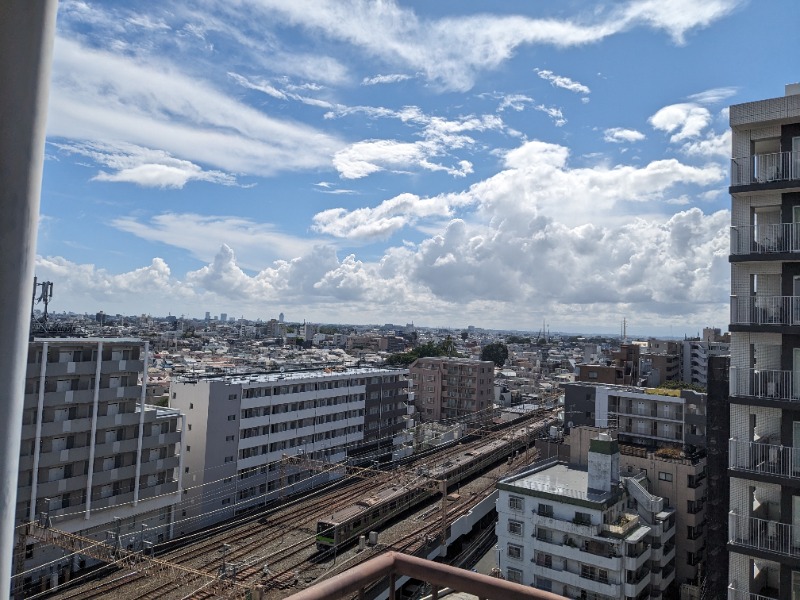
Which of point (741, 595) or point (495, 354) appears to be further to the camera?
point (495, 354)

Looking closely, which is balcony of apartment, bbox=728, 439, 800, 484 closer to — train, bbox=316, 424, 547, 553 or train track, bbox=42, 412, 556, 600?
train track, bbox=42, 412, 556, 600

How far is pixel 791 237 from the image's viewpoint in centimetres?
792

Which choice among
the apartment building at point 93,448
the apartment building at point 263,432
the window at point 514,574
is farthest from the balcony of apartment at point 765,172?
the apartment building at point 93,448

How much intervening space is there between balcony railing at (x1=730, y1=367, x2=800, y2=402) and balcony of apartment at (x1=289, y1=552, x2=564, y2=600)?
771 centimetres

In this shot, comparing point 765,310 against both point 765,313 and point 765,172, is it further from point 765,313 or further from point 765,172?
point 765,172

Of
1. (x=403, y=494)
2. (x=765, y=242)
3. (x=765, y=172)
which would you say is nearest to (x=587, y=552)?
(x=403, y=494)

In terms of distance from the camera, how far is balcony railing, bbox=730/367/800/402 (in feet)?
25.8

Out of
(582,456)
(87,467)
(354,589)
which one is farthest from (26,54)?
(582,456)

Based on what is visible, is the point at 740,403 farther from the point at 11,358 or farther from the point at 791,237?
the point at 11,358

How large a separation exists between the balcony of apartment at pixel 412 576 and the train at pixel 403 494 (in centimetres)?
1801

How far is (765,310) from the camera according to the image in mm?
8211

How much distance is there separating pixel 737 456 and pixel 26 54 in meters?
9.28

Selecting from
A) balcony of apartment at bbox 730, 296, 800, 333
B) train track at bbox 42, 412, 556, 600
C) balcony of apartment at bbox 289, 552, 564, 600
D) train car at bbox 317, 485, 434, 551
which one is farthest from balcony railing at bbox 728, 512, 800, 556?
train car at bbox 317, 485, 434, 551

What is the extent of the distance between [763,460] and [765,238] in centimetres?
320
